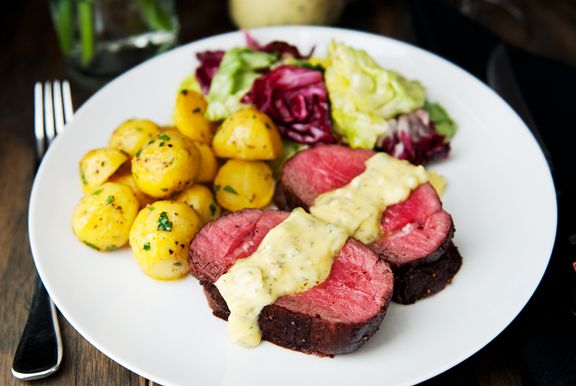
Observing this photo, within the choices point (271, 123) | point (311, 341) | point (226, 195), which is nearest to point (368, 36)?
point (271, 123)

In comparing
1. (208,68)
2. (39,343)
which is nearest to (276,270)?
(39,343)

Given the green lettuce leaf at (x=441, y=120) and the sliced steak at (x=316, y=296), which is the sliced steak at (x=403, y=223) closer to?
the sliced steak at (x=316, y=296)

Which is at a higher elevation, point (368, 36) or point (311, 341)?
point (368, 36)

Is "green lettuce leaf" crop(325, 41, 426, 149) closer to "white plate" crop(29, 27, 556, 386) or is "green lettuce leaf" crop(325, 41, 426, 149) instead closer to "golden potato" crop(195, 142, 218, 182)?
"white plate" crop(29, 27, 556, 386)

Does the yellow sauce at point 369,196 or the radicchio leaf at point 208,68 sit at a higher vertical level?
the yellow sauce at point 369,196

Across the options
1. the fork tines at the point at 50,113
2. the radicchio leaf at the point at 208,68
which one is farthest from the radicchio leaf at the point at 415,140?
the fork tines at the point at 50,113

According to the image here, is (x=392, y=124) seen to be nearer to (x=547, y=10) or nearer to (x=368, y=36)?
(x=368, y=36)

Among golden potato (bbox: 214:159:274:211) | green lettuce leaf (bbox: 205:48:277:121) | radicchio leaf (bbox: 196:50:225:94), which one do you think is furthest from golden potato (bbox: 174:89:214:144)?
radicchio leaf (bbox: 196:50:225:94)
